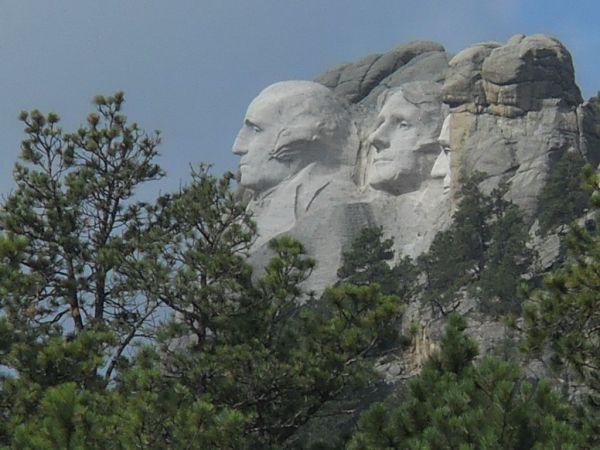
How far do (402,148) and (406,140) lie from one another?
11.7 inches

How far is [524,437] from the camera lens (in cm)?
1218

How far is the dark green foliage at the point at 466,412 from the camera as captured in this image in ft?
39.5

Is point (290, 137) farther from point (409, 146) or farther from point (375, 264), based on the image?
point (375, 264)

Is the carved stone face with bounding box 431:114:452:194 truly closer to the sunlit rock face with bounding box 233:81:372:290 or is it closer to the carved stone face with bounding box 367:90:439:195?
the carved stone face with bounding box 367:90:439:195

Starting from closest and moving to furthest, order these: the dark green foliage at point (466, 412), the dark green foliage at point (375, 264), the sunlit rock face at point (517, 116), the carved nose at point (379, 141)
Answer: the dark green foliage at point (466, 412) < the dark green foliage at point (375, 264) < the sunlit rock face at point (517, 116) < the carved nose at point (379, 141)

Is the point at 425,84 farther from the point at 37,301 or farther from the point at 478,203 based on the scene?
the point at 37,301

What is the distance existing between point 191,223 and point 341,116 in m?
24.3

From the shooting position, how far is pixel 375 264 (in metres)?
34.9

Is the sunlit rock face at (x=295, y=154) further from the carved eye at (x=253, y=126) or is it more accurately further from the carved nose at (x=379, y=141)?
the carved nose at (x=379, y=141)

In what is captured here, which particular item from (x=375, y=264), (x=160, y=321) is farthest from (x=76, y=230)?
(x=375, y=264)

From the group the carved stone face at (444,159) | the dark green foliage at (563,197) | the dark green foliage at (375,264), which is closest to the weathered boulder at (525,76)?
the carved stone face at (444,159)

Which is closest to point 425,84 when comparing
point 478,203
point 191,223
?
point 478,203

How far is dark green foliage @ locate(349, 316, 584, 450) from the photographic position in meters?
12.0

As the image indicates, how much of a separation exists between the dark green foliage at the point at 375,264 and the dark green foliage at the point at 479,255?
523 mm
